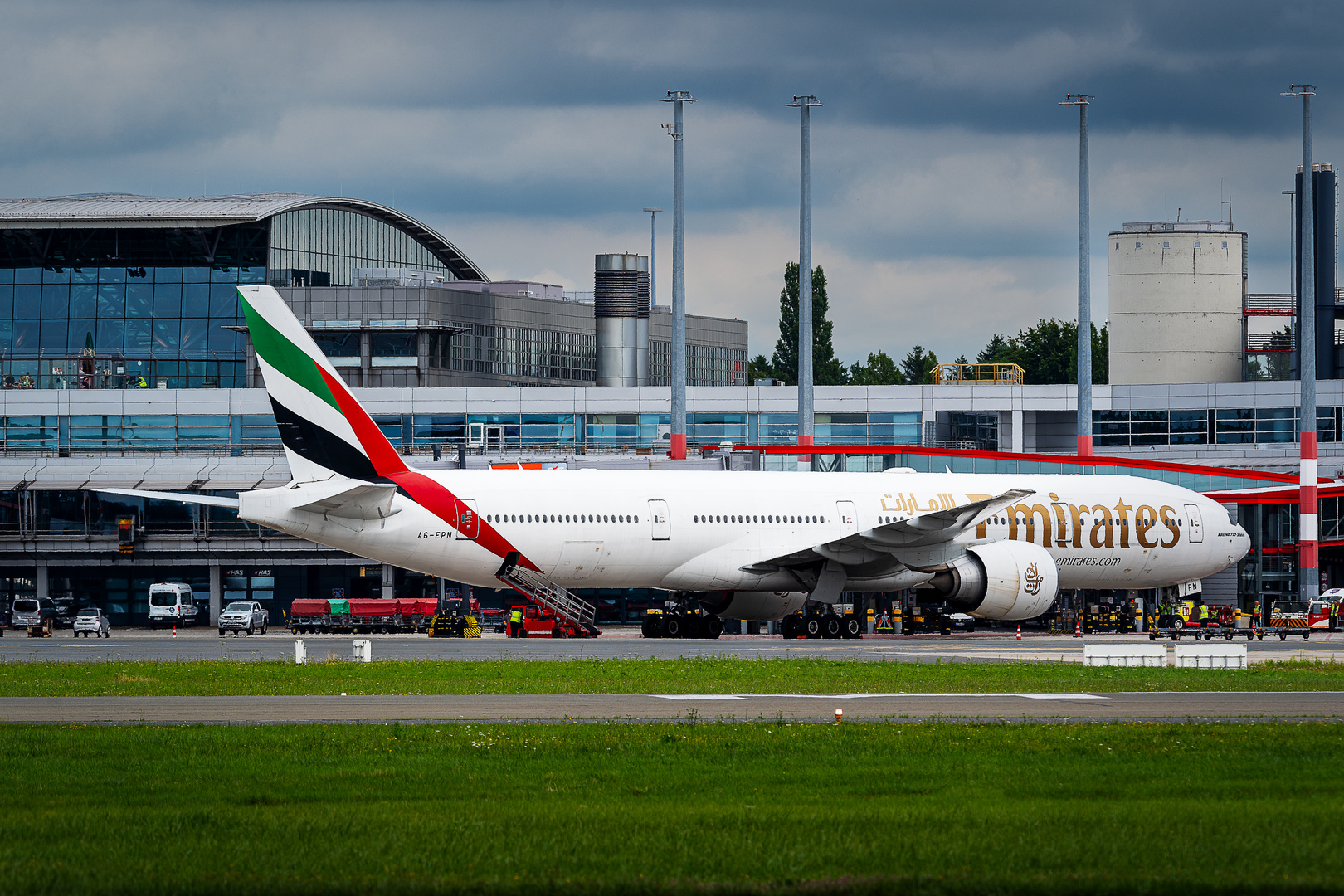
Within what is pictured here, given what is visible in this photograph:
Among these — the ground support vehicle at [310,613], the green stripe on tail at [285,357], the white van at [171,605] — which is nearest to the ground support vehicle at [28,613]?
the white van at [171,605]

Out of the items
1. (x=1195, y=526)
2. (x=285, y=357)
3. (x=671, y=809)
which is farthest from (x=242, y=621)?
(x=671, y=809)

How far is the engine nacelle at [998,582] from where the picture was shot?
43469mm

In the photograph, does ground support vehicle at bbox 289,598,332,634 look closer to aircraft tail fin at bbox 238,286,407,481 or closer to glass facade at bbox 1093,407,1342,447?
aircraft tail fin at bbox 238,286,407,481

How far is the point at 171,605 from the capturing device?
71312 millimetres

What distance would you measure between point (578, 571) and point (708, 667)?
40.2 ft

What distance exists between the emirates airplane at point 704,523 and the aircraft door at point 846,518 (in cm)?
5

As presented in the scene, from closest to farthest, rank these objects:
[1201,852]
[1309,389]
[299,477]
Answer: [1201,852] → [299,477] → [1309,389]

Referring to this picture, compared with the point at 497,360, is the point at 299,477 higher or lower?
lower

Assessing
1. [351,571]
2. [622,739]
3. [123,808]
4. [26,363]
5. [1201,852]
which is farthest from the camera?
[26,363]

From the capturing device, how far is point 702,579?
1706 inches

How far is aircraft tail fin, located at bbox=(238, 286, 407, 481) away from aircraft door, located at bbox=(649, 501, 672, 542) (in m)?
7.27

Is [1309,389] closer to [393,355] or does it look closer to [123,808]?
[393,355]

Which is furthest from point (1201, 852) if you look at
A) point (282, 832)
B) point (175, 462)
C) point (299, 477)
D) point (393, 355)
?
point (393, 355)

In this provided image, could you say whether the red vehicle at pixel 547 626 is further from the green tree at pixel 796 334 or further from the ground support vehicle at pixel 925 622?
the green tree at pixel 796 334
